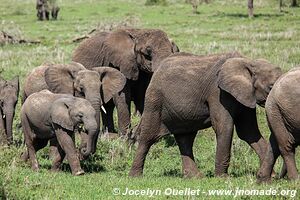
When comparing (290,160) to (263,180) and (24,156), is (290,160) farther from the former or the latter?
(24,156)

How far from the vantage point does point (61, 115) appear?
37.7 ft

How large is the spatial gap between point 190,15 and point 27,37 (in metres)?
14.2

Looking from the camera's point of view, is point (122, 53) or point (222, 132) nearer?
point (222, 132)

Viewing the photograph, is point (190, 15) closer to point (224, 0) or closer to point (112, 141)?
point (224, 0)

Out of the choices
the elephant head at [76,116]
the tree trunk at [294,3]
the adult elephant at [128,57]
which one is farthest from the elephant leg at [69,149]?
the tree trunk at [294,3]

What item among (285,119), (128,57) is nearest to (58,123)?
(285,119)

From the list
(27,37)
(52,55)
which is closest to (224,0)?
(27,37)

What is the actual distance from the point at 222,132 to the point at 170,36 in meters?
21.1

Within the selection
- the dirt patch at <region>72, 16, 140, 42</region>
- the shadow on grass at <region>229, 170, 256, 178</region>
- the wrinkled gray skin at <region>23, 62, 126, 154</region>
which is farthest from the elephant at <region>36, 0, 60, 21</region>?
the shadow on grass at <region>229, 170, 256, 178</region>

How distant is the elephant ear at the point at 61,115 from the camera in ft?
37.4

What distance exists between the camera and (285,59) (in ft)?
74.6

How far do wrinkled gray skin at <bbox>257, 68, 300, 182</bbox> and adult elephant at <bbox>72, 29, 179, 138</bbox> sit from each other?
5.08 meters

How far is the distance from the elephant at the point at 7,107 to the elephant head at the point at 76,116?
2.19m

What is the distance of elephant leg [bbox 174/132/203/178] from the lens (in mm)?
11297
